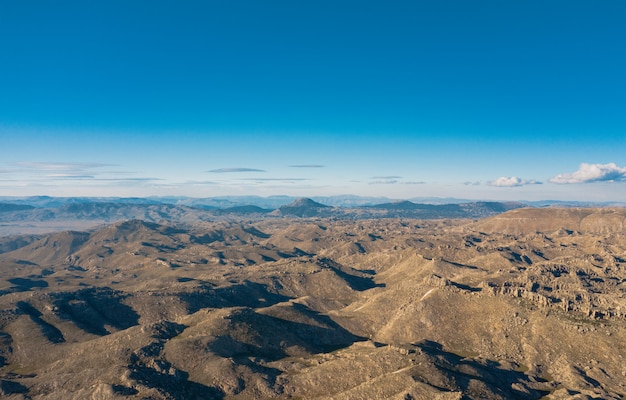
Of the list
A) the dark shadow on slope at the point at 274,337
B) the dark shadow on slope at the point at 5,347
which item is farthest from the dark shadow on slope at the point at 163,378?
the dark shadow on slope at the point at 5,347

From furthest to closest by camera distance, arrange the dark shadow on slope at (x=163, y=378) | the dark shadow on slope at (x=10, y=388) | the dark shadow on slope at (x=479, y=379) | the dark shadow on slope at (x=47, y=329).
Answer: the dark shadow on slope at (x=47, y=329) < the dark shadow on slope at (x=479, y=379) < the dark shadow on slope at (x=163, y=378) < the dark shadow on slope at (x=10, y=388)

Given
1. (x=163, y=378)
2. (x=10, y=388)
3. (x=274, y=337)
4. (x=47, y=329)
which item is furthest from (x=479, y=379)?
(x=47, y=329)

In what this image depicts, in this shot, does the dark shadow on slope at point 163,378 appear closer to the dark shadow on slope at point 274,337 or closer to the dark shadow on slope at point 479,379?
the dark shadow on slope at point 274,337

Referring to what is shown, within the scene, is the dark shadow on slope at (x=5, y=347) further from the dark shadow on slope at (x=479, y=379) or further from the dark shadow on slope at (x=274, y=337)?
the dark shadow on slope at (x=479, y=379)

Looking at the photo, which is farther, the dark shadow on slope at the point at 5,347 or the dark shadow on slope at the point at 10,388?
the dark shadow on slope at the point at 5,347

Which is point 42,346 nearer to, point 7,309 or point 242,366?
point 7,309

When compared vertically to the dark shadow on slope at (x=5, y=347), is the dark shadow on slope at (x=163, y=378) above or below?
above

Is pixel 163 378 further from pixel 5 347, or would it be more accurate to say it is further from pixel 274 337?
pixel 5 347

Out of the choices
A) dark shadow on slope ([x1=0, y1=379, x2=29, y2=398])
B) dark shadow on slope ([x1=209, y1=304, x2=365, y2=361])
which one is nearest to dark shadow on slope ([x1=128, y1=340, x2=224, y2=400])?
dark shadow on slope ([x1=209, y1=304, x2=365, y2=361])

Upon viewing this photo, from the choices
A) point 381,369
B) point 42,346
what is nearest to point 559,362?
point 381,369

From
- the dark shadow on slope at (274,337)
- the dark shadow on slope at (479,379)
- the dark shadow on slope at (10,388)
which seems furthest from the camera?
the dark shadow on slope at (274,337)
